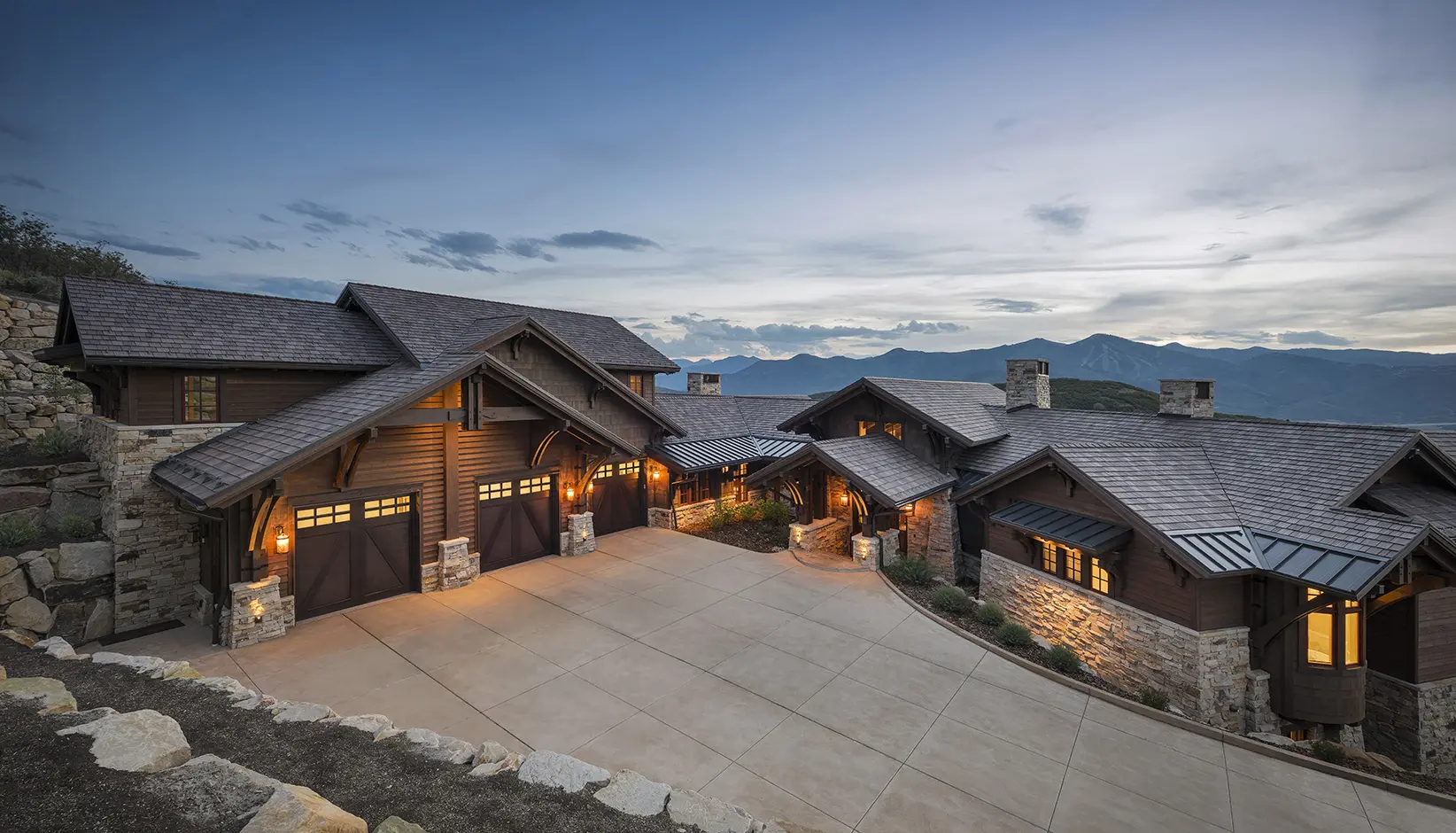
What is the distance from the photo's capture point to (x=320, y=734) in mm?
6047

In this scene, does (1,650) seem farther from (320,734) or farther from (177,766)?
(177,766)

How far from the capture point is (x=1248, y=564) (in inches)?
402

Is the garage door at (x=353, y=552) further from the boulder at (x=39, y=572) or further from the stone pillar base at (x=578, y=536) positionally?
the boulder at (x=39, y=572)

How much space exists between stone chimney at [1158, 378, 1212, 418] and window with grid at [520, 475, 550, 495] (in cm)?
1760

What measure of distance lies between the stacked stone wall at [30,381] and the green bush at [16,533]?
259 inches

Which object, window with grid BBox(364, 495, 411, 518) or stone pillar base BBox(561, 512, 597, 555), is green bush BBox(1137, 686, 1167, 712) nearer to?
stone pillar base BBox(561, 512, 597, 555)

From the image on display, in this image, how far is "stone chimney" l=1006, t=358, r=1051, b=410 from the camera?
2086 centimetres

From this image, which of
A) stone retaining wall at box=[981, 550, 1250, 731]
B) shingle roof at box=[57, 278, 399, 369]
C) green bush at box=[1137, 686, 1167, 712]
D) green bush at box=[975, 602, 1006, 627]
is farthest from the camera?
green bush at box=[975, 602, 1006, 627]

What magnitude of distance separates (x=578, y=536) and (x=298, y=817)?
1231cm

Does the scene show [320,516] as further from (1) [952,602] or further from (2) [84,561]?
(1) [952,602]

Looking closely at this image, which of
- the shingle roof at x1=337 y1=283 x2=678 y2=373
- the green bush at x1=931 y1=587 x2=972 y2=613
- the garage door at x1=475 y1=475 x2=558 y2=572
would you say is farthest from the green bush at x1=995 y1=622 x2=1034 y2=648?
the shingle roof at x1=337 y1=283 x2=678 y2=373

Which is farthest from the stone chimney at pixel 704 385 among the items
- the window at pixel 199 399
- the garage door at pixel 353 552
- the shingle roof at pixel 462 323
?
the window at pixel 199 399

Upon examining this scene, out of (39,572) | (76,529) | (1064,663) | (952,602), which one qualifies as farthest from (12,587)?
(1064,663)

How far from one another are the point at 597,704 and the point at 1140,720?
834cm
